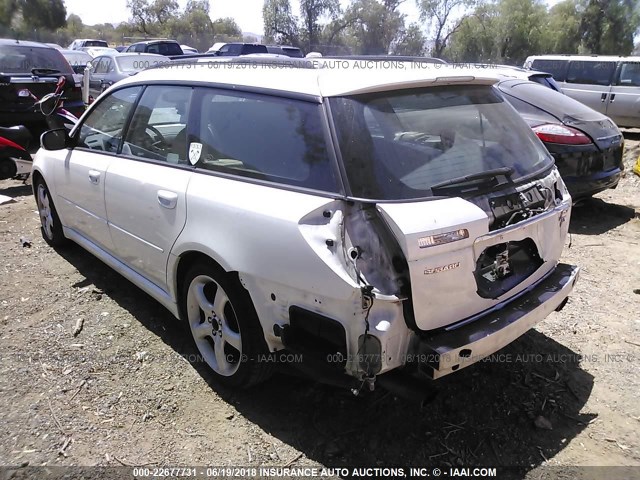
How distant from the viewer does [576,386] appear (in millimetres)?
3117

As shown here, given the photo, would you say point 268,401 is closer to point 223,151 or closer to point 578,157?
point 223,151

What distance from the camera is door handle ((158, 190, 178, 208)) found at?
3018 millimetres

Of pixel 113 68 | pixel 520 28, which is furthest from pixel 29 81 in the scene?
pixel 520 28

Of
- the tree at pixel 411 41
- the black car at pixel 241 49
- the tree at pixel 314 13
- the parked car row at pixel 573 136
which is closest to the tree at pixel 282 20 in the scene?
the tree at pixel 314 13

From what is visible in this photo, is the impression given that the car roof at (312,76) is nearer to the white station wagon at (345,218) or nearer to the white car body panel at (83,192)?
the white station wagon at (345,218)

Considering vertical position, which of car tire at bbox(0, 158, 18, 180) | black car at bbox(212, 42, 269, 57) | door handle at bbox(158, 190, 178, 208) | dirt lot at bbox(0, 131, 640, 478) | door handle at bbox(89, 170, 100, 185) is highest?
black car at bbox(212, 42, 269, 57)

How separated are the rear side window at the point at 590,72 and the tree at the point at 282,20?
34.5 m

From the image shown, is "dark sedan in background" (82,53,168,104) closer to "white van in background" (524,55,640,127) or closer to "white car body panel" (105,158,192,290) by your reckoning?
"white van in background" (524,55,640,127)

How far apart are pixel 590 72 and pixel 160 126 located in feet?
40.6

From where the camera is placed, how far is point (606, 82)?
1226cm

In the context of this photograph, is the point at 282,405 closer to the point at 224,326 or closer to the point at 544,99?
the point at 224,326

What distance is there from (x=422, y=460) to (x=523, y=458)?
51 centimetres

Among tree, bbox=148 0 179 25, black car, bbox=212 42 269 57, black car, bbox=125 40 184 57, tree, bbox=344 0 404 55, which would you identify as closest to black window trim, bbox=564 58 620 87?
black car, bbox=212 42 269 57

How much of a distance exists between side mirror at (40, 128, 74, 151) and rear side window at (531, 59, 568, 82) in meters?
12.5
